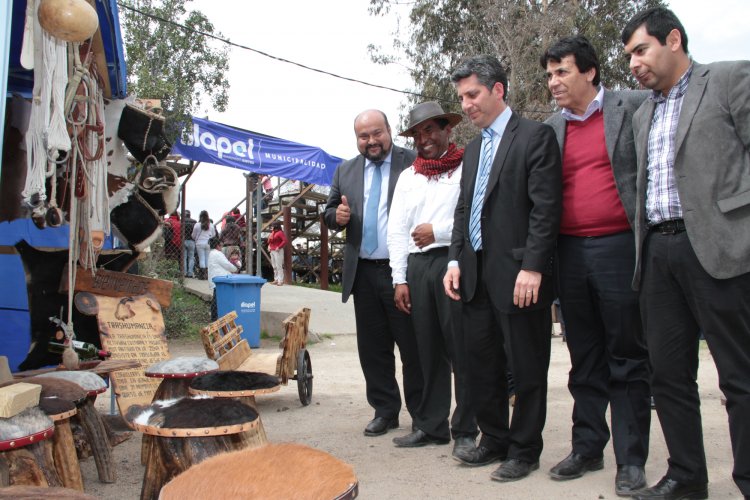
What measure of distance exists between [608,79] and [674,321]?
22.0 metres

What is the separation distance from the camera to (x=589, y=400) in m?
3.58

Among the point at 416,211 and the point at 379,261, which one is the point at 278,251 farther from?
the point at 416,211

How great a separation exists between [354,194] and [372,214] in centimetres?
21

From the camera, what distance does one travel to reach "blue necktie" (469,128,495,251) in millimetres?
3742

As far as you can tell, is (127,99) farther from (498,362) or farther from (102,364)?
(498,362)

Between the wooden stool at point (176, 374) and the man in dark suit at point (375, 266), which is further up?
the man in dark suit at point (375, 266)

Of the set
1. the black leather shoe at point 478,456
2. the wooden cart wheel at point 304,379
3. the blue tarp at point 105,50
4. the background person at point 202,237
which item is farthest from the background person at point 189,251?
the black leather shoe at point 478,456

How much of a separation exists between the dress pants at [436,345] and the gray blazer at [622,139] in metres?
1.22

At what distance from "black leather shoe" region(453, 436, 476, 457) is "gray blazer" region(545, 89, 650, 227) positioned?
159cm

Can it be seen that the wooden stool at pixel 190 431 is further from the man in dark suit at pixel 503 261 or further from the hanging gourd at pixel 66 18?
the hanging gourd at pixel 66 18

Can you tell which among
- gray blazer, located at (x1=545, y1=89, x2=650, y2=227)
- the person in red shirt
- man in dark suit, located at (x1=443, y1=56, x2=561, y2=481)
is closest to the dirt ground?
man in dark suit, located at (x1=443, y1=56, x2=561, y2=481)

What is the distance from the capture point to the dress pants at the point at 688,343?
2.88m

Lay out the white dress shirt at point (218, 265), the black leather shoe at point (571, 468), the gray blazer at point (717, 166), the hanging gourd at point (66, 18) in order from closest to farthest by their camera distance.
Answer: the gray blazer at point (717, 166), the hanging gourd at point (66, 18), the black leather shoe at point (571, 468), the white dress shirt at point (218, 265)

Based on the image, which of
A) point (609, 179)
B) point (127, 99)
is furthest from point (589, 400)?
point (127, 99)
